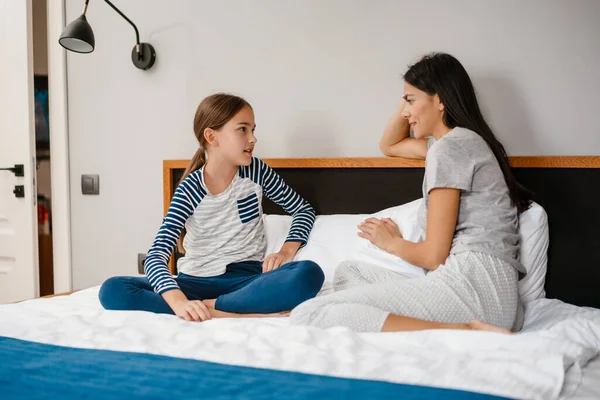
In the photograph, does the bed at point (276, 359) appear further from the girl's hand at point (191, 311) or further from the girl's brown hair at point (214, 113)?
the girl's brown hair at point (214, 113)

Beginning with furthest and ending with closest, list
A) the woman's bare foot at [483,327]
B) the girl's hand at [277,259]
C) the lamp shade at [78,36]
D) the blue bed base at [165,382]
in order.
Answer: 1. the lamp shade at [78,36]
2. the girl's hand at [277,259]
3. the woman's bare foot at [483,327]
4. the blue bed base at [165,382]

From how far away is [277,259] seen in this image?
65.5 inches

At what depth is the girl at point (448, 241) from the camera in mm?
1209

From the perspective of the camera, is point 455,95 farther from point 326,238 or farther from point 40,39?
point 40,39

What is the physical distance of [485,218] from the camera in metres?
1.33

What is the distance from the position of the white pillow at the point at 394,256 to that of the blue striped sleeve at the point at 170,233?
1.73 ft

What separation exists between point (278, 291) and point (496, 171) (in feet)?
2.09

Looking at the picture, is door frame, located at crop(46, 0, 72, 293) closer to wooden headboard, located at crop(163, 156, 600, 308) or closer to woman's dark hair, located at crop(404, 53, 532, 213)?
wooden headboard, located at crop(163, 156, 600, 308)

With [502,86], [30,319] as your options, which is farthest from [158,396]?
[502,86]

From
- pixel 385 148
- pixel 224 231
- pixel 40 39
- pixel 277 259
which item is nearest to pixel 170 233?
pixel 224 231

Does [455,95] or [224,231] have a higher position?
[455,95]

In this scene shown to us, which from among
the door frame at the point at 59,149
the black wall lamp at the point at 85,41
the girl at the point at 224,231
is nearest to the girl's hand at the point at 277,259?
the girl at the point at 224,231

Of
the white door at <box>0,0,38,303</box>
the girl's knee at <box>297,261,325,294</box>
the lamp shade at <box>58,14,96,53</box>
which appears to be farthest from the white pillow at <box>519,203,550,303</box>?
the white door at <box>0,0,38,303</box>

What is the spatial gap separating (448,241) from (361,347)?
0.46m
